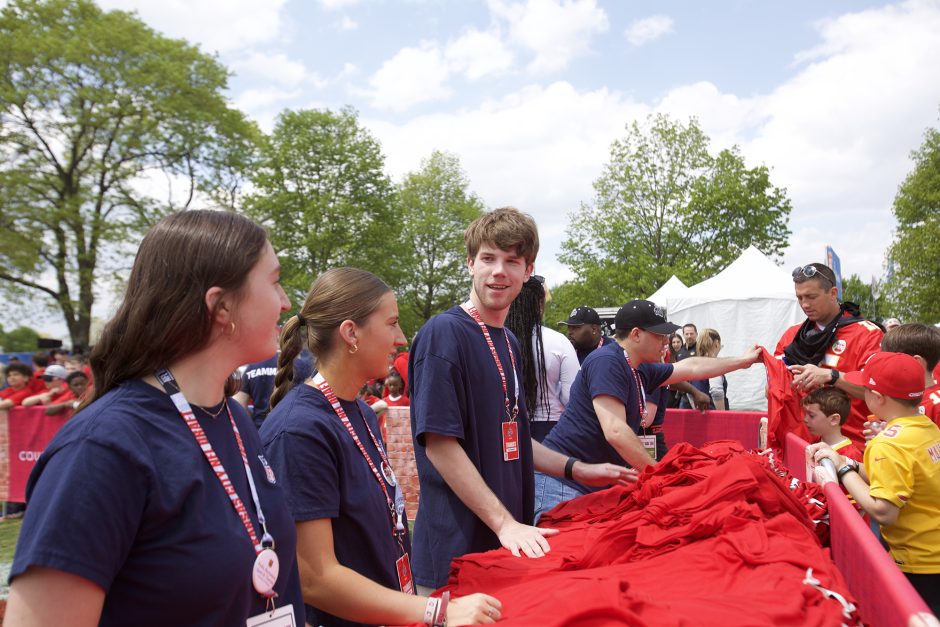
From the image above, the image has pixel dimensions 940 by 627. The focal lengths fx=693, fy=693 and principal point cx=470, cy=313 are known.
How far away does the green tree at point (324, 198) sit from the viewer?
31.5 m

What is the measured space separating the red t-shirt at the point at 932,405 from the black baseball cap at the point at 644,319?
1710 mm

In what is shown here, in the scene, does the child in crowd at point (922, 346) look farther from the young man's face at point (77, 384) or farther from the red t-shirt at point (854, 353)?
the young man's face at point (77, 384)

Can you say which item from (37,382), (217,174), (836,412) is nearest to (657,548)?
(836,412)

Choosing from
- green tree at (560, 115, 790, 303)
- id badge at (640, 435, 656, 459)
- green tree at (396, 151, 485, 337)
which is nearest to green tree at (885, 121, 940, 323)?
green tree at (560, 115, 790, 303)

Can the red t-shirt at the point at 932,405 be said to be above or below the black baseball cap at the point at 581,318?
below

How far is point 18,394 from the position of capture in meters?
9.39

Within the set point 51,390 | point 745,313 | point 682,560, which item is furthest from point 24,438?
point 745,313

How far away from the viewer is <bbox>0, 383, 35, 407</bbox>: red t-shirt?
30.7 ft

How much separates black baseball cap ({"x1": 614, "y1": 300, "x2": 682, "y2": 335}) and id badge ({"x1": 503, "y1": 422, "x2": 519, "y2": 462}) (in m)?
1.38

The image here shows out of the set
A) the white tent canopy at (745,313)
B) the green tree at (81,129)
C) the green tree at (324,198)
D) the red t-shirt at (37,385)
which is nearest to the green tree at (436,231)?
the green tree at (324,198)

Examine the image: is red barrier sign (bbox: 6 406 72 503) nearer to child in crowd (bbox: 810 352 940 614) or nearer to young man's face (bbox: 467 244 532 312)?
young man's face (bbox: 467 244 532 312)

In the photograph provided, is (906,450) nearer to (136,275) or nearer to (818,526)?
(818,526)

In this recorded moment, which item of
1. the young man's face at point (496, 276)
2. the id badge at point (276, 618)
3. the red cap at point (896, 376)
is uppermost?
the young man's face at point (496, 276)

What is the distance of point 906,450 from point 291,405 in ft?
8.73
